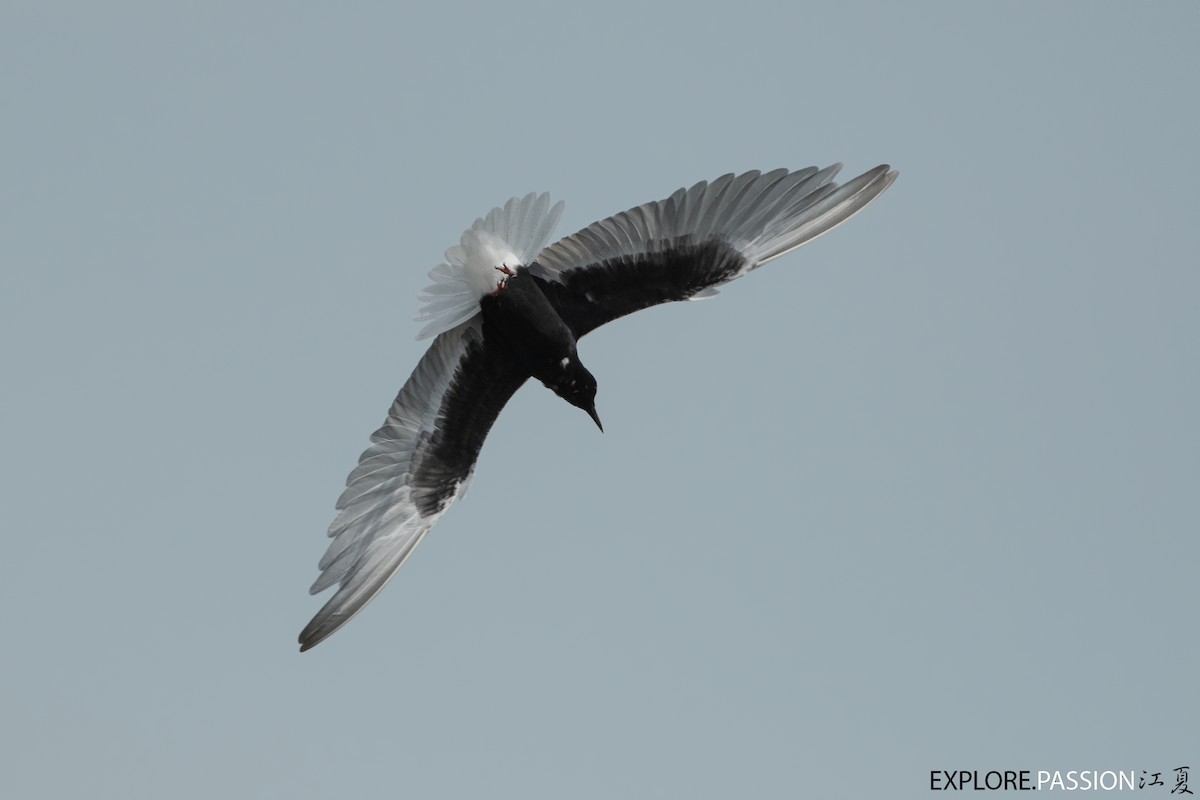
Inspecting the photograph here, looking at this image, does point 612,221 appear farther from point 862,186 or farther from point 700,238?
point 862,186

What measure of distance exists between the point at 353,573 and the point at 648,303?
399 centimetres

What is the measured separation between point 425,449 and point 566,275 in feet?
7.99

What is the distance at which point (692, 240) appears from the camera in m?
15.3

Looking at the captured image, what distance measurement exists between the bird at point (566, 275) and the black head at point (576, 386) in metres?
0.01

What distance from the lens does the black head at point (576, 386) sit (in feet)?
50.4

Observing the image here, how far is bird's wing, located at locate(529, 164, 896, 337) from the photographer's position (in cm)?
1517

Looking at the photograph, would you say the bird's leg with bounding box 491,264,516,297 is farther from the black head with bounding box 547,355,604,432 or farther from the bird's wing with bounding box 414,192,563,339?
the black head with bounding box 547,355,604,432

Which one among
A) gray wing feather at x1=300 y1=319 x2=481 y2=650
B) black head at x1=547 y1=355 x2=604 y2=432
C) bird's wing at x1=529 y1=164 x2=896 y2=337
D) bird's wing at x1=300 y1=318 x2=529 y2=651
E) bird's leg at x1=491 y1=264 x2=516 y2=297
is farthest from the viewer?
bird's wing at x1=300 y1=318 x2=529 y2=651

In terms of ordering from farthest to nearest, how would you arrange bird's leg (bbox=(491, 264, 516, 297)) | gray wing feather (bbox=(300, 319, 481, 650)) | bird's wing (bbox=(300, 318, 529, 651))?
1. bird's wing (bbox=(300, 318, 529, 651))
2. gray wing feather (bbox=(300, 319, 481, 650))
3. bird's leg (bbox=(491, 264, 516, 297))

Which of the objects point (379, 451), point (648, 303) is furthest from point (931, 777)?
point (379, 451)

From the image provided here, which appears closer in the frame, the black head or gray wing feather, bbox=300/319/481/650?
the black head

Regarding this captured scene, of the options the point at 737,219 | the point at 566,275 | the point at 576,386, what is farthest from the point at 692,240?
the point at 576,386

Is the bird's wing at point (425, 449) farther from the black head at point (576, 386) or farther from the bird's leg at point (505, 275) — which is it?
the bird's leg at point (505, 275)

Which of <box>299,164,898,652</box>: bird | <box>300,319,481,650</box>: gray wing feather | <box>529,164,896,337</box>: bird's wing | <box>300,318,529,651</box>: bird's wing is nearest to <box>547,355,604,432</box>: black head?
<box>299,164,898,652</box>: bird
